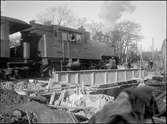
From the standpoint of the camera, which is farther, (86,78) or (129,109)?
(86,78)

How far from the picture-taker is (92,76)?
38.3ft

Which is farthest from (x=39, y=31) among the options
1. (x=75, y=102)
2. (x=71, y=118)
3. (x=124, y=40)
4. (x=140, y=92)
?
(x=124, y=40)

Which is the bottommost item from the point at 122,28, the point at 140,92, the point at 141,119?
the point at 141,119

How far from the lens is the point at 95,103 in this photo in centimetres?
648

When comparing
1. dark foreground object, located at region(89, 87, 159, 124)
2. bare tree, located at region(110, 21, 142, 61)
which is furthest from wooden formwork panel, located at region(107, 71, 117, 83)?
bare tree, located at region(110, 21, 142, 61)

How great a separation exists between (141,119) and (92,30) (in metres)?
44.8

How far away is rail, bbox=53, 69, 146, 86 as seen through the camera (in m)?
10.0

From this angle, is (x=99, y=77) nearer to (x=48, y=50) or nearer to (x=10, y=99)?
(x=48, y=50)

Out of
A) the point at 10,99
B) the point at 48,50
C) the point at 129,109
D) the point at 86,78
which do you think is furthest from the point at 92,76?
the point at 129,109

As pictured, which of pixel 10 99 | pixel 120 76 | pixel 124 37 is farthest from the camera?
pixel 124 37

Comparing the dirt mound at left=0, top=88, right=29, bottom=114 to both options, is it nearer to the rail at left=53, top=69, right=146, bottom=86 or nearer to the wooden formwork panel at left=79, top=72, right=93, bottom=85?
the rail at left=53, top=69, right=146, bottom=86

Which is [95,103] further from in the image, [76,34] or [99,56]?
[99,56]

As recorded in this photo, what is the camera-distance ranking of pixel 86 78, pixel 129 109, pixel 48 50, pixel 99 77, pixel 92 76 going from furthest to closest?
pixel 48 50
pixel 99 77
pixel 92 76
pixel 86 78
pixel 129 109

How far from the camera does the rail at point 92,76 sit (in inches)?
396
